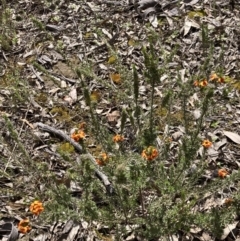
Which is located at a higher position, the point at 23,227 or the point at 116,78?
the point at 23,227

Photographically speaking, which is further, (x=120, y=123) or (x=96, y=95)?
(x=96, y=95)

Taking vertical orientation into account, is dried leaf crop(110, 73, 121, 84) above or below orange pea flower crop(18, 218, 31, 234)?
below

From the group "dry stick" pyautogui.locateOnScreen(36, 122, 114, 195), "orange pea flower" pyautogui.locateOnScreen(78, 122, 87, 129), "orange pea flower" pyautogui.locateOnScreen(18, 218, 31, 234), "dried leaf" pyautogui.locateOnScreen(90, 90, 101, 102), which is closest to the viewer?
"orange pea flower" pyautogui.locateOnScreen(18, 218, 31, 234)

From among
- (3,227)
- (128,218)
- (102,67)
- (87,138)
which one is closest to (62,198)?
(128,218)

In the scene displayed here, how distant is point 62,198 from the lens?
2551 mm

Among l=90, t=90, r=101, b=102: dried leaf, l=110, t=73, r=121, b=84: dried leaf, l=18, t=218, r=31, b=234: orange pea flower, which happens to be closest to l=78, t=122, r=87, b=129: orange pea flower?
l=90, t=90, r=101, b=102: dried leaf

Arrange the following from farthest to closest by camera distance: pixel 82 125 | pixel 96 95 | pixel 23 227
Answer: pixel 96 95
pixel 82 125
pixel 23 227

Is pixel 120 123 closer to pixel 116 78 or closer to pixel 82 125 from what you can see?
A: pixel 82 125

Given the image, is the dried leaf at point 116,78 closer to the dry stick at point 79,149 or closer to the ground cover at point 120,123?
the ground cover at point 120,123

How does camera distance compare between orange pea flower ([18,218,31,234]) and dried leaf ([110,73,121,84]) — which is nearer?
orange pea flower ([18,218,31,234])

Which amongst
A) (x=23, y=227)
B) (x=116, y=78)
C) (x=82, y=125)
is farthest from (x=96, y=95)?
(x=23, y=227)

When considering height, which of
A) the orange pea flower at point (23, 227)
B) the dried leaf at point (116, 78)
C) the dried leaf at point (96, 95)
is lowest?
the dried leaf at point (96, 95)

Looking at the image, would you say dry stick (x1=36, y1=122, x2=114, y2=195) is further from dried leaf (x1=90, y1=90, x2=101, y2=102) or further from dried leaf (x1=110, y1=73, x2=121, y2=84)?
dried leaf (x1=110, y1=73, x2=121, y2=84)

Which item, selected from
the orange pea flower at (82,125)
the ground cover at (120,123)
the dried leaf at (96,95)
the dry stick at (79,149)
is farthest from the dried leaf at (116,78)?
the dry stick at (79,149)
